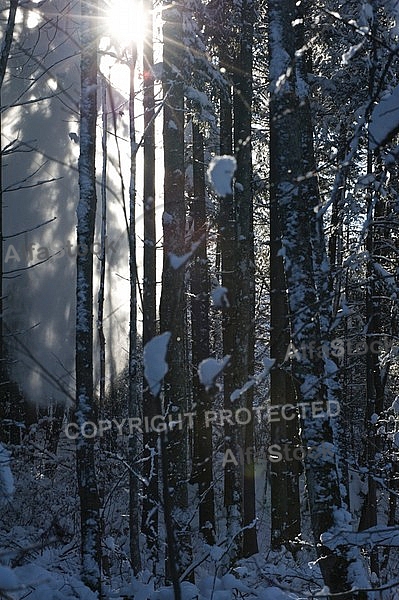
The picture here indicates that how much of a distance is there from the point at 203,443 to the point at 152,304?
13.5 ft

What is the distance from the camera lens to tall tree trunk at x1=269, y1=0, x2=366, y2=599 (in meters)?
4.84

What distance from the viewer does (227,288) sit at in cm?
709

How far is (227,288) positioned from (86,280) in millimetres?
1865

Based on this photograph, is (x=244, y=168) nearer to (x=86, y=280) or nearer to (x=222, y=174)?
(x=86, y=280)

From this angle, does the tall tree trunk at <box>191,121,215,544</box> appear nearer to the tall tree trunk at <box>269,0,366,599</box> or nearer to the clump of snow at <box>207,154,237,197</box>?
the tall tree trunk at <box>269,0,366,599</box>

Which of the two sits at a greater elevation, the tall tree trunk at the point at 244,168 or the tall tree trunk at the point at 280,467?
the tall tree trunk at the point at 244,168

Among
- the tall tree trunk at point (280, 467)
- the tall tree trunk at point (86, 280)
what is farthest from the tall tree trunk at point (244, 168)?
the tall tree trunk at point (86, 280)

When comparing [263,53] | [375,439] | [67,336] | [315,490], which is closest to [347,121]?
[263,53]

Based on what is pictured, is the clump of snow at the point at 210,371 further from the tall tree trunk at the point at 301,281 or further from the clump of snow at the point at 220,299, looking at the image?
the tall tree trunk at the point at 301,281

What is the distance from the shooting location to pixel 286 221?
504 centimetres

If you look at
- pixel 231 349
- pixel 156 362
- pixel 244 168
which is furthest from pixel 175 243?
pixel 156 362

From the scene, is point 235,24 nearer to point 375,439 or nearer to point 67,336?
point 375,439

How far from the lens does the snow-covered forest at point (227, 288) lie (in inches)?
125

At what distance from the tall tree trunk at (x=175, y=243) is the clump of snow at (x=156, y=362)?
5.68 metres
